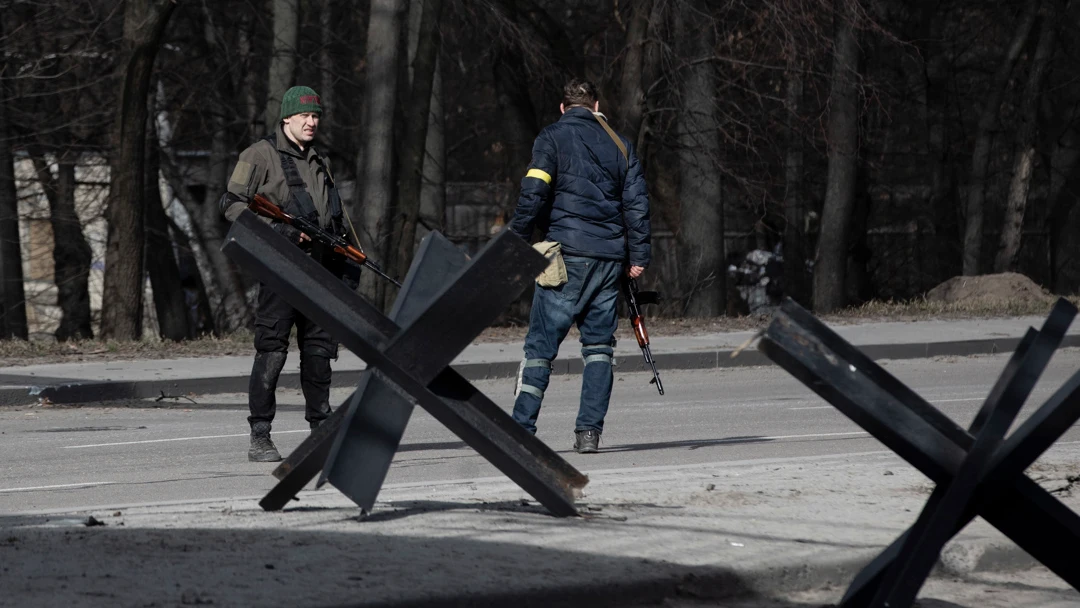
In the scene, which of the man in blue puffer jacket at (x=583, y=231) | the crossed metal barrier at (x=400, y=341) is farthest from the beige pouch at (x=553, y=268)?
the crossed metal barrier at (x=400, y=341)

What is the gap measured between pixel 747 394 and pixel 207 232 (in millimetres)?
18614

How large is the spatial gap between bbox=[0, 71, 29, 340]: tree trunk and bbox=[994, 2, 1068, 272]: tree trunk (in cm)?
1801

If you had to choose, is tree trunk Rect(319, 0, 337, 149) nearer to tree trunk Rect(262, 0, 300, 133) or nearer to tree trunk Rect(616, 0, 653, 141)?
tree trunk Rect(262, 0, 300, 133)

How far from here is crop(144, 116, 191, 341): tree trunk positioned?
2605cm

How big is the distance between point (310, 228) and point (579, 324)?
5.17 ft

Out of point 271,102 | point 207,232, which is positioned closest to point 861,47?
point 271,102

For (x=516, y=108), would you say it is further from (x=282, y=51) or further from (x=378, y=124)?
(x=378, y=124)

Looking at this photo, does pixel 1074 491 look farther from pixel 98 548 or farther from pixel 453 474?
pixel 98 548

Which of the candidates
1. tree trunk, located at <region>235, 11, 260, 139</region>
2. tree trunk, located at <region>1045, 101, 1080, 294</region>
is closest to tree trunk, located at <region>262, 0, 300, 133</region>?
tree trunk, located at <region>235, 11, 260, 139</region>

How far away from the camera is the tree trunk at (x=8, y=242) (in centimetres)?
2227

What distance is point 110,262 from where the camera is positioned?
18.0 meters

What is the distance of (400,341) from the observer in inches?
193

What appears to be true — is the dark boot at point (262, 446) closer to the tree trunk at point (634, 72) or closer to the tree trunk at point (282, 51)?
the tree trunk at point (634, 72)

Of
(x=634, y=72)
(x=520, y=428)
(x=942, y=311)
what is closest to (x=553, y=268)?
(x=520, y=428)
